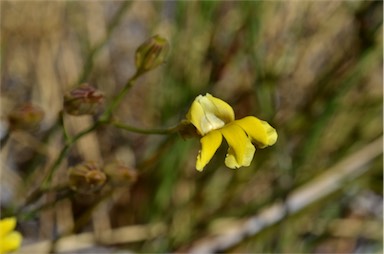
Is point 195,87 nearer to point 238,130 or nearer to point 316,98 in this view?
point 316,98

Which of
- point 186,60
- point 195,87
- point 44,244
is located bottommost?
point 44,244

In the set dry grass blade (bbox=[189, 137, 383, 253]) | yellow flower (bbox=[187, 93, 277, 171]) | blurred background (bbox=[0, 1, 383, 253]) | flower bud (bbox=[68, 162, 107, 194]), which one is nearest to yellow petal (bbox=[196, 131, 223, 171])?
yellow flower (bbox=[187, 93, 277, 171])

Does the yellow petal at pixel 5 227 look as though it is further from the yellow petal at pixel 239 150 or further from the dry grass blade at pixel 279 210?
the dry grass blade at pixel 279 210

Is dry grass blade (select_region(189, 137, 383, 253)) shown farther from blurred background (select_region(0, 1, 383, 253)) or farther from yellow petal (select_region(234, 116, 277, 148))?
yellow petal (select_region(234, 116, 277, 148))

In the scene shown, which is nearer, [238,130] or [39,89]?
[238,130]

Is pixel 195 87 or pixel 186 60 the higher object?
pixel 186 60

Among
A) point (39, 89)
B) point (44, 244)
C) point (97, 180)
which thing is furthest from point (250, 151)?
point (39, 89)

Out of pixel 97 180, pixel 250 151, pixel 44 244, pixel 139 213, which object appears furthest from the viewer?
pixel 139 213

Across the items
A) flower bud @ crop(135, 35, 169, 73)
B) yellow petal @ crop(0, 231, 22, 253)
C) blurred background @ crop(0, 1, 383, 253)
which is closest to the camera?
yellow petal @ crop(0, 231, 22, 253)
